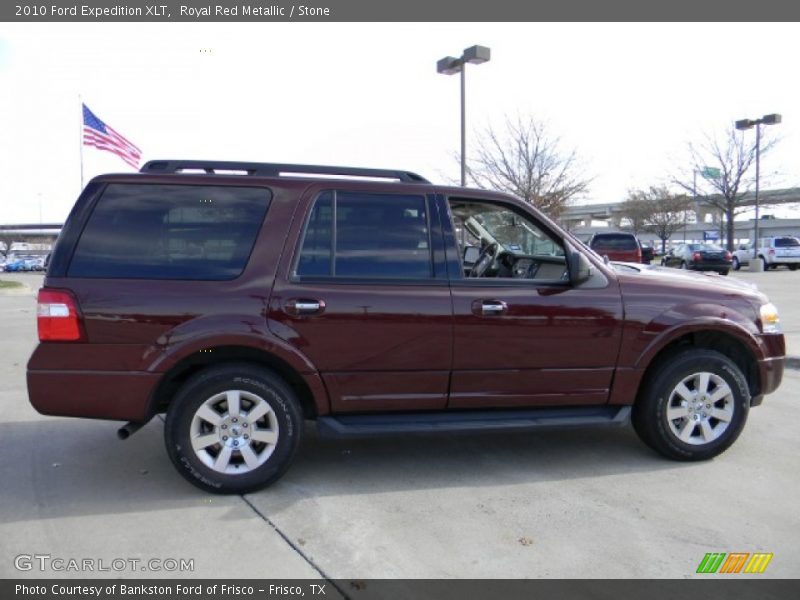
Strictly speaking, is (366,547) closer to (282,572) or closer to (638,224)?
(282,572)

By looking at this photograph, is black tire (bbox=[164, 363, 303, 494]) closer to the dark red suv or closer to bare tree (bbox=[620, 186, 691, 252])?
the dark red suv

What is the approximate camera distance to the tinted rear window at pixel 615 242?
20.2m

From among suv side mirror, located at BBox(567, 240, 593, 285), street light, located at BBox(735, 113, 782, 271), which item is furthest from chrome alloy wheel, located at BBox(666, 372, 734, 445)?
street light, located at BBox(735, 113, 782, 271)

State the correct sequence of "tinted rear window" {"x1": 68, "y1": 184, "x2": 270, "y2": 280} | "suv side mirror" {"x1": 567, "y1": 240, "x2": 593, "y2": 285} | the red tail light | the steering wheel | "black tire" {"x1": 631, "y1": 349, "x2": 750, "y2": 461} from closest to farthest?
the red tail light
"tinted rear window" {"x1": 68, "y1": 184, "x2": 270, "y2": 280}
"suv side mirror" {"x1": 567, "y1": 240, "x2": 593, "y2": 285}
"black tire" {"x1": 631, "y1": 349, "x2": 750, "y2": 461}
the steering wheel

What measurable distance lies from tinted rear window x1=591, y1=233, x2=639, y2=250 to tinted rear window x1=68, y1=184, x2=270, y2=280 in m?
17.7

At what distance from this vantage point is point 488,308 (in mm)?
4109

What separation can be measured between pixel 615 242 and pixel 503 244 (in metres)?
16.1

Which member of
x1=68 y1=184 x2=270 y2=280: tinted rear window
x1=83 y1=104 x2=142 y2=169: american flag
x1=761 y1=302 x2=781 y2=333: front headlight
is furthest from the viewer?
x1=83 y1=104 x2=142 y2=169: american flag

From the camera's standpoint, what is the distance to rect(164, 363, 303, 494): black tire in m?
3.86

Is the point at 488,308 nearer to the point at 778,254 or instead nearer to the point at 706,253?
the point at 706,253

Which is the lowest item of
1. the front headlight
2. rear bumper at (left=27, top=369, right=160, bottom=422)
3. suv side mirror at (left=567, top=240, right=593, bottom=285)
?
rear bumper at (left=27, top=369, right=160, bottom=422)

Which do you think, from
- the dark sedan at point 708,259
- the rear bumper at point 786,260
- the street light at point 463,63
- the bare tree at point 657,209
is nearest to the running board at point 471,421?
the street light at point 463,63

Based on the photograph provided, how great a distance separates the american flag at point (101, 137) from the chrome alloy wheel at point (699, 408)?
19334 mm
